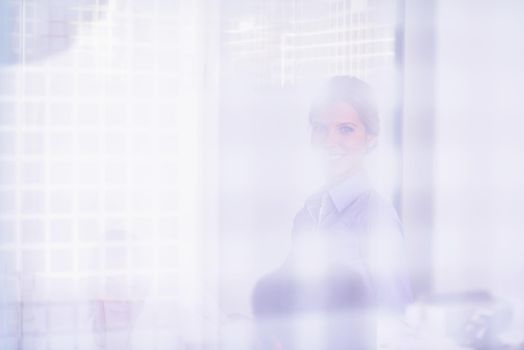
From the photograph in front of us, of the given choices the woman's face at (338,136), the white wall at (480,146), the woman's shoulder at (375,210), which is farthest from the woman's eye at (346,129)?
the white wall at (480,146)

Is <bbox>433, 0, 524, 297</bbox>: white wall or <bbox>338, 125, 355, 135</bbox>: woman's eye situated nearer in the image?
<bbox>338, 125, 355, 135</bbox>: woman's eye

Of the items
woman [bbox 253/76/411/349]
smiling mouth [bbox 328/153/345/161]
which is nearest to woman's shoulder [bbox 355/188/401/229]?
woman [bbox 253/76/411/349]

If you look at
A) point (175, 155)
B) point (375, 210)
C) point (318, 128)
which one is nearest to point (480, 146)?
point (375, 210)

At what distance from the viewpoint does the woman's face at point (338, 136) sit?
1.53m

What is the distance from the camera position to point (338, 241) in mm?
1556

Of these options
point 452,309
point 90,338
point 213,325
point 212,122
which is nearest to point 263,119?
point 212,122

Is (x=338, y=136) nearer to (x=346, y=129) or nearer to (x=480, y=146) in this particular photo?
(x=346, y=129)

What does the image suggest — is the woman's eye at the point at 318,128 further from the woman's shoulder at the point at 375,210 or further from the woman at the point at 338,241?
the woman's shoulder at the point at 375,210

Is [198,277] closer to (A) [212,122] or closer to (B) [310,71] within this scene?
(A) [212,122]

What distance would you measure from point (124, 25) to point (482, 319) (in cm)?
117

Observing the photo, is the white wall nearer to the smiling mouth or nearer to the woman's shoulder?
the woman's shoulder

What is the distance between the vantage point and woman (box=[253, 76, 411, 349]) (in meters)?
1.53

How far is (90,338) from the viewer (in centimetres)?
143

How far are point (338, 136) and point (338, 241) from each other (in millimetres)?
249
